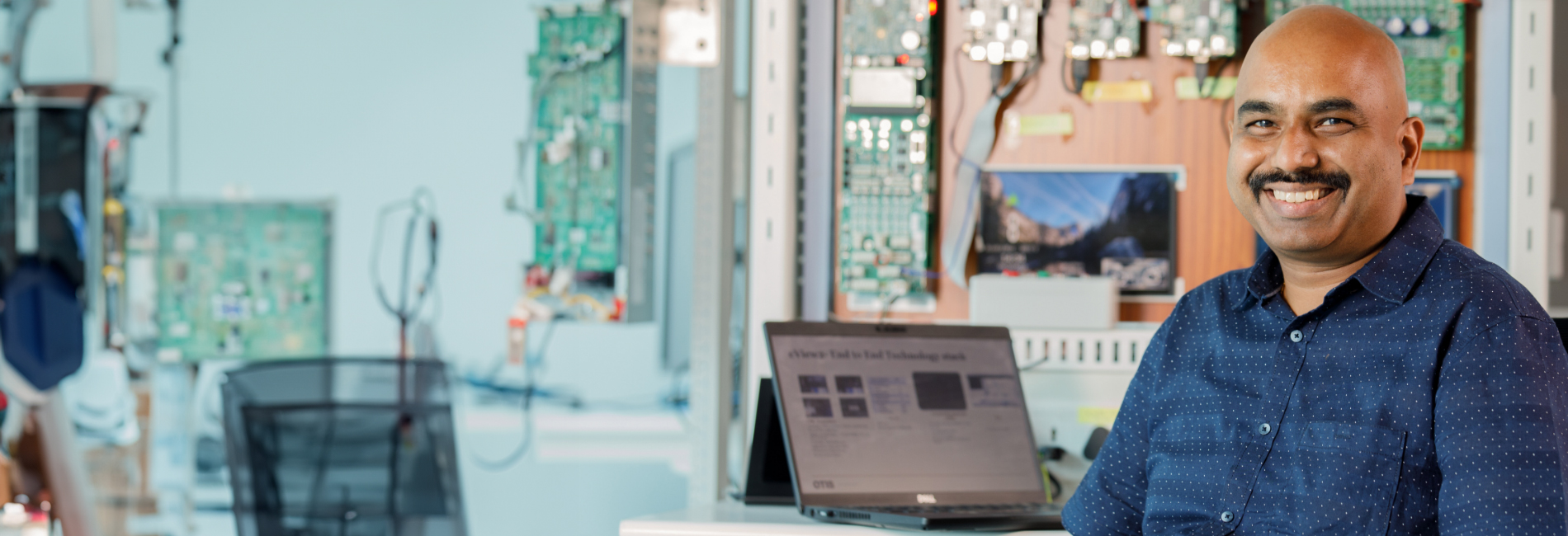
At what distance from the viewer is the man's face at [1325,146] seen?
748 millimetres

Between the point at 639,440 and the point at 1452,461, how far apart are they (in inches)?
118

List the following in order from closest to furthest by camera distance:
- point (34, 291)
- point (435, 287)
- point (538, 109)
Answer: point (538, 109) → point (34, 291) → point (435, 287)

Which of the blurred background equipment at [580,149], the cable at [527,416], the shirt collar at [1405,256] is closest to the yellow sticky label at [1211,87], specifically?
the shirt collar at [1405,256]

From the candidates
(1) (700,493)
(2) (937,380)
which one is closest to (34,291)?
(1) (700,493)

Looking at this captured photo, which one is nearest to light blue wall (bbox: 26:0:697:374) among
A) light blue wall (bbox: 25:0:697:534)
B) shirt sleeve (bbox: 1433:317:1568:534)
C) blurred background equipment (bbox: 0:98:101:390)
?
light blue wall (bbox: 25:0:697:534)

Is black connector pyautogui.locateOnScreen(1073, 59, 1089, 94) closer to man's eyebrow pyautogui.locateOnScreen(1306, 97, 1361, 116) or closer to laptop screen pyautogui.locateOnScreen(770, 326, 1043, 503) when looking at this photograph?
laptop screen pyautogui.locateOnScreen(770, 326, 1043, 503)

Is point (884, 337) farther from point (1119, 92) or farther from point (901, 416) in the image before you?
point (1119, 92)

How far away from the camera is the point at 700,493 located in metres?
1.33

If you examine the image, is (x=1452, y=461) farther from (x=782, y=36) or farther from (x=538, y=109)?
(x=538, y=109)

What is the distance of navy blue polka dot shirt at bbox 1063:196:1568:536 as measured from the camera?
→ 0.67 meters

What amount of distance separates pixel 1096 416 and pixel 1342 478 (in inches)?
24.8

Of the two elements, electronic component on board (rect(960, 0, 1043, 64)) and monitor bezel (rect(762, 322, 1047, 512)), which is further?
electronic component on board (rect(960, 0, 1043, 64))

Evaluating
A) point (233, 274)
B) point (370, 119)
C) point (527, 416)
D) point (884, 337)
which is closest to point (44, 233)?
point (233, 274)

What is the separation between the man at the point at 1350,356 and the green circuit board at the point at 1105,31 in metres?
0.65
